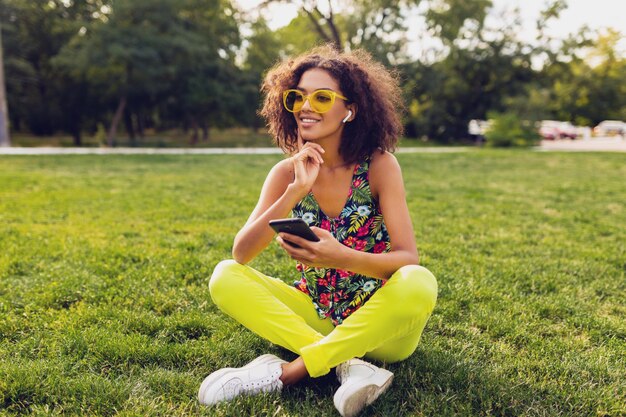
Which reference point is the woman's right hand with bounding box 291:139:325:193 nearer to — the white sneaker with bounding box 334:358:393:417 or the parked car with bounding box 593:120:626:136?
the white sneaker with bounding box 334:358:393:417

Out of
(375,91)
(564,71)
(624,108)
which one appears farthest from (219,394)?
(624,108)

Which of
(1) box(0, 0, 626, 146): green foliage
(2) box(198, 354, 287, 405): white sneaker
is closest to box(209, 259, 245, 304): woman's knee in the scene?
(2) box(198, 354, 287, 405): white sneaker

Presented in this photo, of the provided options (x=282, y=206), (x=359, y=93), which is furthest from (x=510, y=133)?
(x=282, y=206)

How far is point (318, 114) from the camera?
2373mm

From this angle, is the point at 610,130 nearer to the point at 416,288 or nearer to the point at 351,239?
the point at 351,239

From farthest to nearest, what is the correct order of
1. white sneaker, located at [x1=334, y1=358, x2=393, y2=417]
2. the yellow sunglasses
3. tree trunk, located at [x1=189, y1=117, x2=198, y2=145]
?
tree trunk, located at [x1=189, y1=117, x2=198, y2=145], the yellow sunglasses, white sneaker, located at [x1=334, y1=358, x2=393, y2=417]

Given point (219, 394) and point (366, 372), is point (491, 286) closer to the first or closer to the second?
point (366, 372)

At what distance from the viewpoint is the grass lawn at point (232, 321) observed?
2.11m

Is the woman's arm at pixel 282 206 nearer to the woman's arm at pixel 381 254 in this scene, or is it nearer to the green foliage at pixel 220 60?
the woman's arm at pixel 381 254

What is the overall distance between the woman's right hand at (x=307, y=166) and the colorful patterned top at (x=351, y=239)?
241 mm

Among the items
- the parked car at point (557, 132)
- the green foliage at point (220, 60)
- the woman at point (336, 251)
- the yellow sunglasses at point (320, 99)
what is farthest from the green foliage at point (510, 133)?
the yellow sunglasses at point (320, 99)

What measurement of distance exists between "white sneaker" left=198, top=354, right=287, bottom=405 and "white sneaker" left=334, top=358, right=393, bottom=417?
30cm

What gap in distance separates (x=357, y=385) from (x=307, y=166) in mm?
987

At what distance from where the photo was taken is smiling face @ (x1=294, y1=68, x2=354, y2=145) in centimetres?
238
